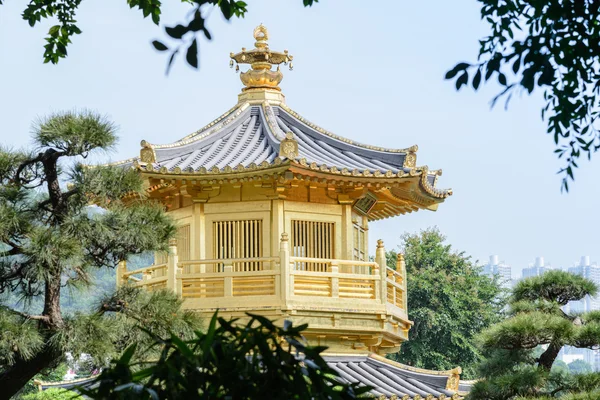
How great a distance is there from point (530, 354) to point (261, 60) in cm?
511

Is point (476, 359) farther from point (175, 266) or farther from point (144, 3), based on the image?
point (144, 3)

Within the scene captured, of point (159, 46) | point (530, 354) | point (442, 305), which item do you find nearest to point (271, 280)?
point (530, 354)

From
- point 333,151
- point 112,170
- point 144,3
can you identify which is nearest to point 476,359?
point 333,151

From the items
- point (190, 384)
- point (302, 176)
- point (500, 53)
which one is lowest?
point (190, 384)

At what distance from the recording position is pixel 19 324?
30.9 ft

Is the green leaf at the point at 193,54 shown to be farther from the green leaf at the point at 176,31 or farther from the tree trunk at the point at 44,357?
the tree trunk at the point at 44,357

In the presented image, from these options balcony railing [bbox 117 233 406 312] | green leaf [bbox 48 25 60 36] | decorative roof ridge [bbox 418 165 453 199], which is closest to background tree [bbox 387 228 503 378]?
decorative roof ridge [bbox 418 165 453 199]

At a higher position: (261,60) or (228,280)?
(261,60)

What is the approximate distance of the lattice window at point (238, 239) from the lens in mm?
13727

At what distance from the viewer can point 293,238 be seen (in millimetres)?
13797

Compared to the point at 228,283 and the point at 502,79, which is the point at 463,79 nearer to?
the point at 502,79

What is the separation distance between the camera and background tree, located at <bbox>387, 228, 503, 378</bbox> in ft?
103

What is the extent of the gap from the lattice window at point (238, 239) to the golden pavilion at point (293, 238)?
1 cm

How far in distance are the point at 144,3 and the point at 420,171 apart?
6.55 metres
